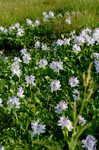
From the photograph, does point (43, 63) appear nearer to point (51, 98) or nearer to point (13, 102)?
point (51, 98)

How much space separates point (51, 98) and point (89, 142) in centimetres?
160

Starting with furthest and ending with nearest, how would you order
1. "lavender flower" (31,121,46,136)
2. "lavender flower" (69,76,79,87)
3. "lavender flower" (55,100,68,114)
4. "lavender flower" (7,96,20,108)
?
"lavender flower" (69,76,79,87), "lavender flower" (7,96,20,108), "lavender flower" (55,100,68,114), "lavender flower" (31,121,46,136)

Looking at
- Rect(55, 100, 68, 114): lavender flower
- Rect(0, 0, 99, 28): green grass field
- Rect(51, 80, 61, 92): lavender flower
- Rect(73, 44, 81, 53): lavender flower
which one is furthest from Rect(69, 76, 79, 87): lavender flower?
Rect(0, 0, 99, 28): green grass field

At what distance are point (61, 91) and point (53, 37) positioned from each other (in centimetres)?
293

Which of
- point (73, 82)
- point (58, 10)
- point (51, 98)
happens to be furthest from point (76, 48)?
point (58, 10)

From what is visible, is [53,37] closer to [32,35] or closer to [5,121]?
[32,35]

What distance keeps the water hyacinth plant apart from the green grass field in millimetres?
1000

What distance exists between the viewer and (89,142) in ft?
15.2

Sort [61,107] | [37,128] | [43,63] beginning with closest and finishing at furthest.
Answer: [37,128], [61,107], [43,63]

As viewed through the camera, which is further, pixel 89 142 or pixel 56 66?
pixel 56 66

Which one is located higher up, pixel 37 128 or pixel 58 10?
pixel 58 10

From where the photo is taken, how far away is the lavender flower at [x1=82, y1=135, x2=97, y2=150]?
4602mm

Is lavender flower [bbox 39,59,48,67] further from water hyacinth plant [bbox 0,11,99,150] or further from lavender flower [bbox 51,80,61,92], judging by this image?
lavender flower [bbox 51,80,61,92]

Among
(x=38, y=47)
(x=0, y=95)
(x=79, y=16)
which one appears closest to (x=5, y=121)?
(x=0, y=95)
